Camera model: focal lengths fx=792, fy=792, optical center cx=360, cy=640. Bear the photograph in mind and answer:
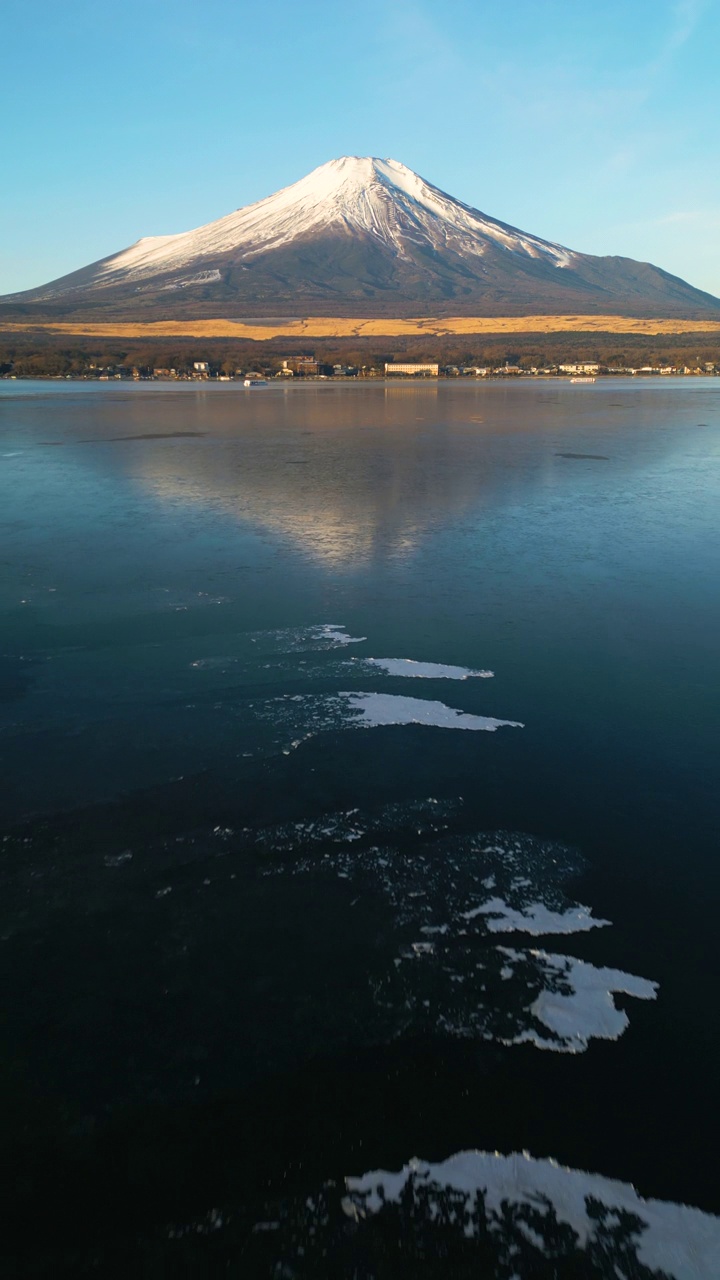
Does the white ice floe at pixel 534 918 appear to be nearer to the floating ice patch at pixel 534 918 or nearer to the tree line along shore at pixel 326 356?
the floating ice patch at pixel 534 918

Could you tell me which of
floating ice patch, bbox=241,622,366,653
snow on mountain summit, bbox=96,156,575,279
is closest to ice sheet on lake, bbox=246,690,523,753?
floating ice patch, bbox=241,622,366,653

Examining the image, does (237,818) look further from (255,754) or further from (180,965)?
(180,965)

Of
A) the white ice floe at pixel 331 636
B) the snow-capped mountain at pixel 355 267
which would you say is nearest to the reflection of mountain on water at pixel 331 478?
the white ice floe at pixel 331 636

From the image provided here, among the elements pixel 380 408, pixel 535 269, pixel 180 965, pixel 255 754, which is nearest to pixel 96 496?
pixel 255 754

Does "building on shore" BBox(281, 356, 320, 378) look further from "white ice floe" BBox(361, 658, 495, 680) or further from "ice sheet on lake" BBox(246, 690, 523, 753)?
"ice sheet on lake" BBox(246, 690, 523, 753)

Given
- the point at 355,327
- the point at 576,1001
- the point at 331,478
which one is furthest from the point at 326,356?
the point at 576,1001
